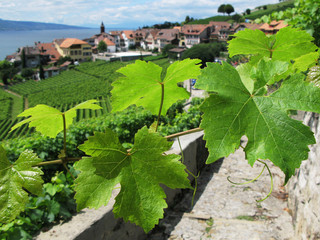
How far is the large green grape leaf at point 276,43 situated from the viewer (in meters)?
0.89

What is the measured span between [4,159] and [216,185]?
427 centimetres

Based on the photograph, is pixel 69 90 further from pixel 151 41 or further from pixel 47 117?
pixel 47 117

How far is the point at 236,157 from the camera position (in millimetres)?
5508

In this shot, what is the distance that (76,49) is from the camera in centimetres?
7450

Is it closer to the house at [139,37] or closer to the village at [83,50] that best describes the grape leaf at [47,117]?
the village at [83,50]

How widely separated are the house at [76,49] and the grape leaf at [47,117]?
3118 inches

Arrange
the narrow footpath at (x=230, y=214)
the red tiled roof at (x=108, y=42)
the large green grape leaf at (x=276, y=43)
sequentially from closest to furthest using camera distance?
the large green grape leaf at (x=276, y=43) → the narrow footpath at (x=230, y=214) → the red tiled roof at (x=108, y=42)

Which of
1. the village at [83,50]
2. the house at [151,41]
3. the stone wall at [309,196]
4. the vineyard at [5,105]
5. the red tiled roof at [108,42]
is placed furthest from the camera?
the red tiled roof at [108,42]

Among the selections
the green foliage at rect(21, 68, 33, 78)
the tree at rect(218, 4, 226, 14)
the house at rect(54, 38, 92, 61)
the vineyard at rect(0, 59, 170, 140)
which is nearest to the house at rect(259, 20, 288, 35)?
the vineyard at rect(0, 59, 170, 140)

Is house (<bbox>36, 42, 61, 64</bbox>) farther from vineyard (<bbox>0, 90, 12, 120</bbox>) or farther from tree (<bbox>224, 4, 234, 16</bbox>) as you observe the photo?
tree (<bbox>224, 4, 234, 16</bbox>)

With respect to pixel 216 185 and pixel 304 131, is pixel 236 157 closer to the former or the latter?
pixel 216 185

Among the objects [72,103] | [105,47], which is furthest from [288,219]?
[105,47]

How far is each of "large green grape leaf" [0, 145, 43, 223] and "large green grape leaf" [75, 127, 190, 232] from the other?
0.15m

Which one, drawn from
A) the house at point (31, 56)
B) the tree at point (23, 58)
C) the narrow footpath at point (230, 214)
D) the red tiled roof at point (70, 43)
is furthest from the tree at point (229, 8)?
the narrow footpath at point (230, 214)
